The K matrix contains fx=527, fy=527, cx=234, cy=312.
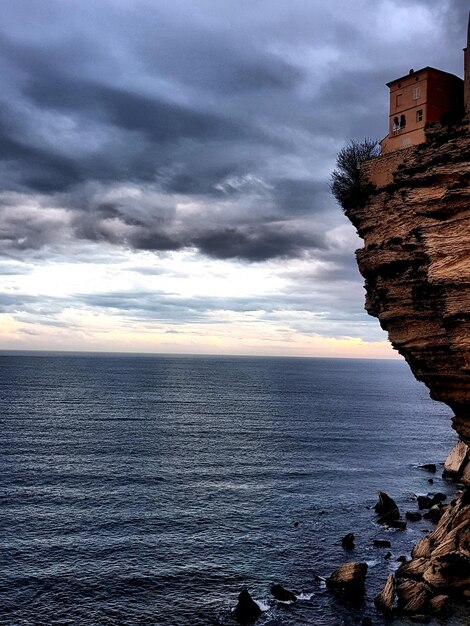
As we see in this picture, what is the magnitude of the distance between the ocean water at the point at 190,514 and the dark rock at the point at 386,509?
3.99 ft

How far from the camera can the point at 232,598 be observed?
39.1m

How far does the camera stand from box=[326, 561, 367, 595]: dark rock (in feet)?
129

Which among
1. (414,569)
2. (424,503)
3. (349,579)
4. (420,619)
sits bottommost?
(420,619)

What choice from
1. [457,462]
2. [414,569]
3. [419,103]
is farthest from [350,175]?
[457,462]

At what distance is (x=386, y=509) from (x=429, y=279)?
1338 inches

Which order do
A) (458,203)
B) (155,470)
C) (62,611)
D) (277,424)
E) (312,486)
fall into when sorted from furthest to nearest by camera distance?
(277,424) < (155,470) < (312,486) < (62,611) < (458,203)

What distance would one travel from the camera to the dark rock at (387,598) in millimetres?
35969

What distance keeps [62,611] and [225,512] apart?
2278 centimetres

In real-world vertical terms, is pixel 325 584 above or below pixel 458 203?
below

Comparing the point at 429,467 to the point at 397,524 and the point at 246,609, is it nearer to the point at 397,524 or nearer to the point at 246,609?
the point at 397,524

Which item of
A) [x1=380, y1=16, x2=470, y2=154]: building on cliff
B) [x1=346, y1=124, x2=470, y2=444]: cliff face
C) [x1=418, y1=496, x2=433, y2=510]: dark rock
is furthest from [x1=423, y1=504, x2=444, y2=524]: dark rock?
[x1=380, y1=16, x2=470, y2=154]: building on cliff

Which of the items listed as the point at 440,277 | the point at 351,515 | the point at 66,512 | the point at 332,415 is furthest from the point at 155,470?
the point at 332,415

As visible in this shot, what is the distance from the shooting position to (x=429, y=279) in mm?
32438

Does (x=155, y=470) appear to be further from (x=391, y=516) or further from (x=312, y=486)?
(x=391, y=516)
